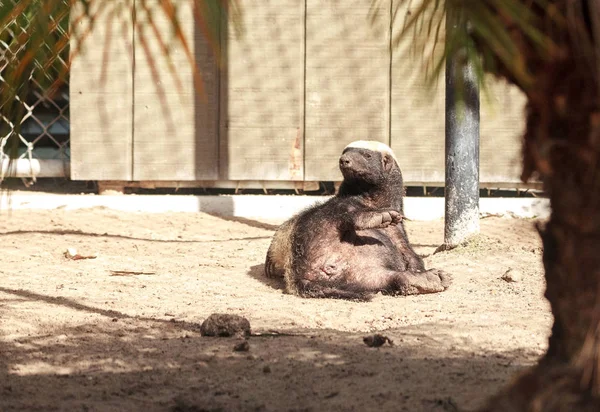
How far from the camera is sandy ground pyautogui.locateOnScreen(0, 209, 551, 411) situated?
3486mm

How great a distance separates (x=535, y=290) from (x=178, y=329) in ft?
7.81

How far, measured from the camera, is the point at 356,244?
6113 mm

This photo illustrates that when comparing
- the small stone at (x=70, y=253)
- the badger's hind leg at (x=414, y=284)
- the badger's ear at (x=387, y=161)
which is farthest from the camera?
the small stone at (x=70, y=253)

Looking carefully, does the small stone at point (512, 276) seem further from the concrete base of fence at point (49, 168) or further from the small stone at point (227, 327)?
the concrete base of fence at point (49, 168)

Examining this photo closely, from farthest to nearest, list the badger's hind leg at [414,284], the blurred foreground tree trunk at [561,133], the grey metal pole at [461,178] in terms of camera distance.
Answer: the grey metal pole at [461,178], the badger's hind leg at [414,284], the blurred foreground tree trunk at [561,133]

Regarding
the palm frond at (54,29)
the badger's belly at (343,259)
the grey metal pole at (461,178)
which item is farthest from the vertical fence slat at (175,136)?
the palm frond at (54,29)

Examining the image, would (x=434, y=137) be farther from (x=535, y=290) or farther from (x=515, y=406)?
(x=515, y=406)

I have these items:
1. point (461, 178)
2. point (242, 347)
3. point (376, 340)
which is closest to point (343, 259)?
point (461, 178)

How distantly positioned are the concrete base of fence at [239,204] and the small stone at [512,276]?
2603mm

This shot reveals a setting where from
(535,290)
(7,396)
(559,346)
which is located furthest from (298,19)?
(559,346)

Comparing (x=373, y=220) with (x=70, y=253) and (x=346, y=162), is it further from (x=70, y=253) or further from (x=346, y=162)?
(x=70, y=253)

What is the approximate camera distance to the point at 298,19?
8.84 meters

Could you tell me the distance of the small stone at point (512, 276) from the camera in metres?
6.15

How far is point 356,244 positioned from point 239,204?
292 centimetres
